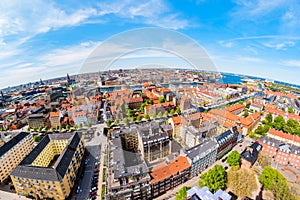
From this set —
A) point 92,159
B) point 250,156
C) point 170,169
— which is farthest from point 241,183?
point 92,159

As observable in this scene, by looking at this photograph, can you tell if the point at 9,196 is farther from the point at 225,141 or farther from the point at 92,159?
the point at 225,141

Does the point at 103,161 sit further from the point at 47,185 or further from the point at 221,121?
the point at 221,121

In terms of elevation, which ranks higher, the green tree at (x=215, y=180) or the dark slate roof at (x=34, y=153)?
the dark slate roof at (x=34, y=153)

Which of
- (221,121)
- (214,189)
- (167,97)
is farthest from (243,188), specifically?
(167,97)

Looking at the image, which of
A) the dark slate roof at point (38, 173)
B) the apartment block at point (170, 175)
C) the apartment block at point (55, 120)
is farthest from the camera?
the apartment block at point (55, 120)

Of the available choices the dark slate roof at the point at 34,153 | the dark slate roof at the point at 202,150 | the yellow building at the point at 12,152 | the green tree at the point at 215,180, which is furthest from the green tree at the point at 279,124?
the yellow building at the point at 12,152

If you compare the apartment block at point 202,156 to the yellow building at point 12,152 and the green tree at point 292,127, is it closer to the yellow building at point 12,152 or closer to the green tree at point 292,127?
the green tree at point 292,127

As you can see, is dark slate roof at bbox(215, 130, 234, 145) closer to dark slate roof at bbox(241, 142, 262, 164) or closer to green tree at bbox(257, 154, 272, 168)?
dark slate roof at bbox(241, 142, 262, 164)

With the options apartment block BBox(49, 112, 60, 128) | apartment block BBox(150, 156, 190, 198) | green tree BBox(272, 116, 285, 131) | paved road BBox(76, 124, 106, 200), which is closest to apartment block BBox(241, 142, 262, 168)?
apartment block BBox(150, 156, 190, 198)
